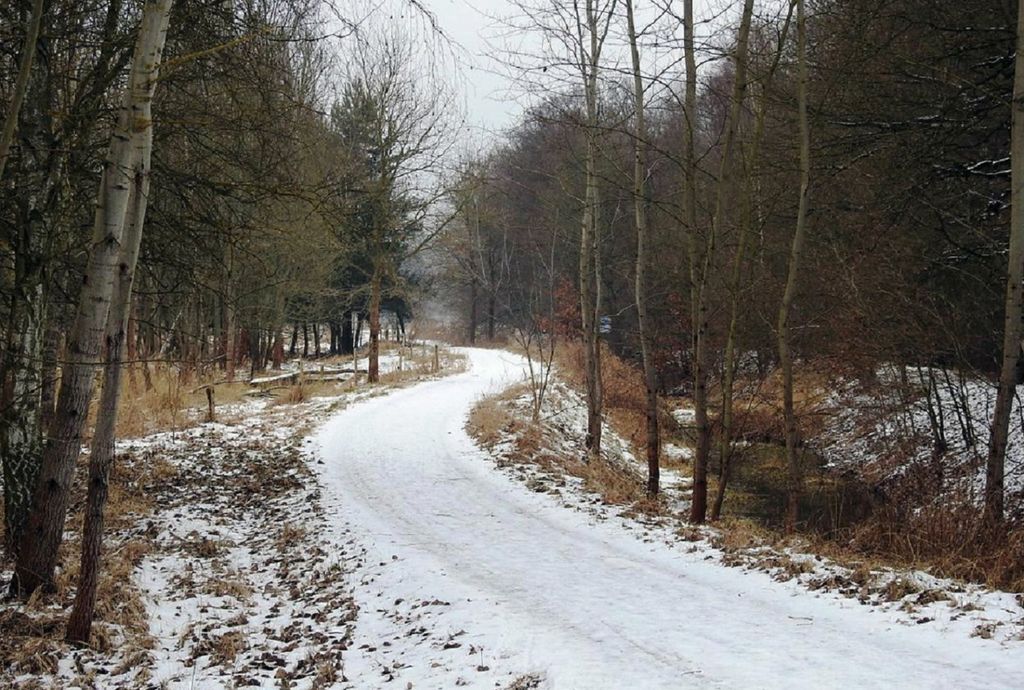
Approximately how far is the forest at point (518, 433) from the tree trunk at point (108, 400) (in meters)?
0.03

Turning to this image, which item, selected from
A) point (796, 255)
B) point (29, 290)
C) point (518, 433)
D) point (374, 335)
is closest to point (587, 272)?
point (518, 433)

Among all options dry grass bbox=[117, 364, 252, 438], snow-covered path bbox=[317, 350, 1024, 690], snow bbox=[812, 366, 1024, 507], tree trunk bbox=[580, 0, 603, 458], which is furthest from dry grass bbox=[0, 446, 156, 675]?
snow bbox=[812, 366, 1024, 507]

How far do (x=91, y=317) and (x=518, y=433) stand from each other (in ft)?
32.4

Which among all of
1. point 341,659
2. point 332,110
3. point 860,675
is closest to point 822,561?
point 860,675

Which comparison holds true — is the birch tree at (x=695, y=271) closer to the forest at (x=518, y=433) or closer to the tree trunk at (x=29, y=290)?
the forest at (x=518, y=433)

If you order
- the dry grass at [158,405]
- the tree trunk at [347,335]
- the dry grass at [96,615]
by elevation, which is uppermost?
the tree trunk at [347,335]

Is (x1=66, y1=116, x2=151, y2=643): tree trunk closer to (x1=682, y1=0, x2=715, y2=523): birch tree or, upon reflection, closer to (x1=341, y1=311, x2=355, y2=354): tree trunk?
(x1=682, y1=0, x2=715, y2=523): birch tree

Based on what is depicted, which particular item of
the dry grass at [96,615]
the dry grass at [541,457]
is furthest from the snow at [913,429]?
the dry grass at [96,615]

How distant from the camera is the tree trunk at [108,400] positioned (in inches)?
219

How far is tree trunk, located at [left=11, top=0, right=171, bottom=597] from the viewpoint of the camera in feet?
17.5

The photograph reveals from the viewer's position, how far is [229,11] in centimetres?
728

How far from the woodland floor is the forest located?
4cm

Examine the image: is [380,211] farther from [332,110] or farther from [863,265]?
[863,265]

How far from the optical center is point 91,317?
223 inches
